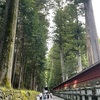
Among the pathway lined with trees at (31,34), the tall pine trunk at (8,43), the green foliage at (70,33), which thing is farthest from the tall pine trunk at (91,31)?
the tall pine trunk at (8,43)

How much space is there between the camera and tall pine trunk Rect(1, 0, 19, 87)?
675 cm

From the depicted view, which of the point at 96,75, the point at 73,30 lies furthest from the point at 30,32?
the point at 73,30

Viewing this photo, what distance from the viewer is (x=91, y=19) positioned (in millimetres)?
14102

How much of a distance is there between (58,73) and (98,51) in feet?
121

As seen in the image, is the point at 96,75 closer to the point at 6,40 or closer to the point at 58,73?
the point at 6,40

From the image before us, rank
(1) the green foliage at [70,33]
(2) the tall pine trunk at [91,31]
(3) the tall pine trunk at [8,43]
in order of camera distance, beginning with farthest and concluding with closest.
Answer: (1) the green foliage at [70,33], (2) the tall pine trunk at [91,31], (3) the tall pine trunk at [8,43]

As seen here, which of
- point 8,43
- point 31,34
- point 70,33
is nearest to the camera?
point 8,43

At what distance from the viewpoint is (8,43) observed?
7.18 m

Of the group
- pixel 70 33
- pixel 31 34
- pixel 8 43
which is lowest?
pixel 8 43

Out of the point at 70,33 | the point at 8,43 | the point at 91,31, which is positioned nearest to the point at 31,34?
the point at 91,31

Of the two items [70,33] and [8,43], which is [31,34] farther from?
[70,33]

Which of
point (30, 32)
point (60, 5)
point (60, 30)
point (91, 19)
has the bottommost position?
point (30, 32)

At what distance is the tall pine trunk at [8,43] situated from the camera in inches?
266

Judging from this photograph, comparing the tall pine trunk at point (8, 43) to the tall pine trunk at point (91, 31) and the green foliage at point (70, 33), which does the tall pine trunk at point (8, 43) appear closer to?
the tall pine trunk at point (91, 31)
